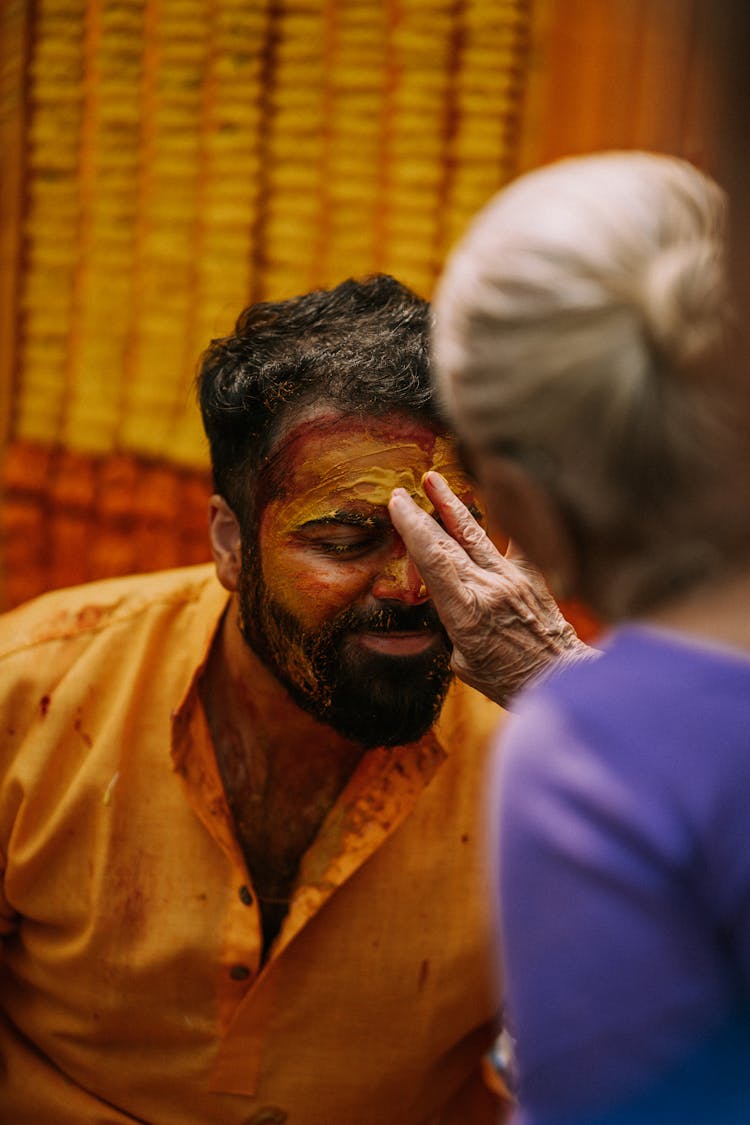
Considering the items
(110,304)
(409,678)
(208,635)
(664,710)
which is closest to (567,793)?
(664,710)

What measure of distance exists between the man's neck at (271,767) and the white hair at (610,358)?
1.36 m

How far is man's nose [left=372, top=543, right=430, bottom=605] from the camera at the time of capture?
7.21 ft

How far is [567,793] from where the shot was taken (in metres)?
1.05

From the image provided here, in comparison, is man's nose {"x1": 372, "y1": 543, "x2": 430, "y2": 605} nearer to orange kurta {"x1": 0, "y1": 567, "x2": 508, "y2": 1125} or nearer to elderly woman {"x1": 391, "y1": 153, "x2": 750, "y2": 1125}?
orange kurta {"x1": 0, "y1": 567, "x2": 508, "y2": 1125}

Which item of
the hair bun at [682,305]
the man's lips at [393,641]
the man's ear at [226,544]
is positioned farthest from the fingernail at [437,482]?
the hair bun at [682,305]

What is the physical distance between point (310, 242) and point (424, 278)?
13.6 inches

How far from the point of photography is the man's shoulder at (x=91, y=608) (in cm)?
245

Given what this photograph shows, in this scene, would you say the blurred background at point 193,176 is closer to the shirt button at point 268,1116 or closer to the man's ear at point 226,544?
the man's ear at point 226,544

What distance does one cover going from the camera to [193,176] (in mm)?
3633

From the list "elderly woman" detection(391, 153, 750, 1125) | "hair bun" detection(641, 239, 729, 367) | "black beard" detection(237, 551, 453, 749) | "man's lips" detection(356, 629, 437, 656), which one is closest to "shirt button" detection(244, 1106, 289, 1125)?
"black beard" detection(237, 551, 453, 749)

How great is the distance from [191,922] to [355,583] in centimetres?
69

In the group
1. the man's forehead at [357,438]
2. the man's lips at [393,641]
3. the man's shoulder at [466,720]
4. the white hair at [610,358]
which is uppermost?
the white hair at [610,358]

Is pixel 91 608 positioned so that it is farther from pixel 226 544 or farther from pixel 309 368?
pixel 309 368

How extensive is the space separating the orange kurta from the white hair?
135 cm
